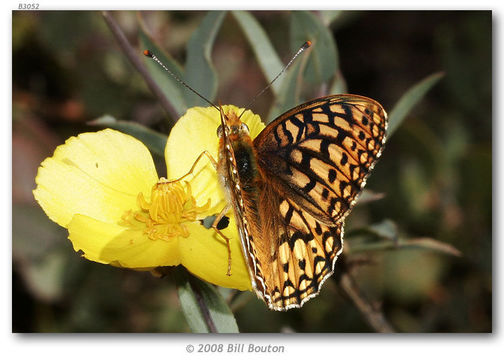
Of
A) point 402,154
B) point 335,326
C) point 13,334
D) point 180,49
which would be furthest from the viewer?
point 180,49

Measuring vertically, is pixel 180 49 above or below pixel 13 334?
above

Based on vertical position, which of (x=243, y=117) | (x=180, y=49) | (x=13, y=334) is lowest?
(x=13, y=334)

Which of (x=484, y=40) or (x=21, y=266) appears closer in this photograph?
(x=21, y=266)

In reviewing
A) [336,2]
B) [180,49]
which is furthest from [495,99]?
[180,49]

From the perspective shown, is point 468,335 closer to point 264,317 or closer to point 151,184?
point 264,317

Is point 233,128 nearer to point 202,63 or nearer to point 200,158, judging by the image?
point 200,158

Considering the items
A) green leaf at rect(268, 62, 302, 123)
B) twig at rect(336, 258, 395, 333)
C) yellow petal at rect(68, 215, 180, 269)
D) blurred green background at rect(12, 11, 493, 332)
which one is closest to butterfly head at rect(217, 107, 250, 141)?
green leaf at rect(268, 62, 302, 123)

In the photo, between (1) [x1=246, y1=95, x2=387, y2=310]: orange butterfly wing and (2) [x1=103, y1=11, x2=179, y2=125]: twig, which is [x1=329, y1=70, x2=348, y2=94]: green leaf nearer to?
(1) [x1=246, y1=95, x2=387, y2=310]: orange butterfly wing

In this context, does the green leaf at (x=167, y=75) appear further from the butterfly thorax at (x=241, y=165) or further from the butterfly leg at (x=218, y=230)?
the butterfly leg at (x=218, y=230)
